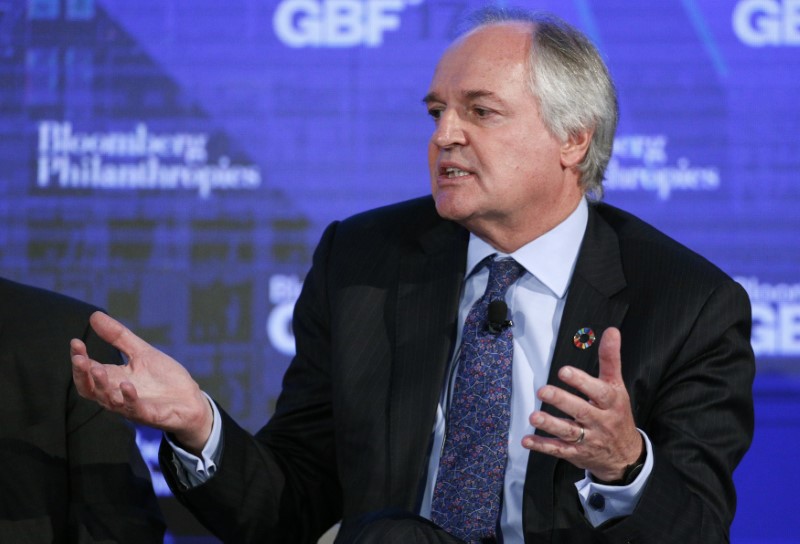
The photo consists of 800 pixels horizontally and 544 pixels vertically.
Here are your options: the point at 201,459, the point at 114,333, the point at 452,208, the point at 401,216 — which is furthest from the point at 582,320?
the point at 114,333

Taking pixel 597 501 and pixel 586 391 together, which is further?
pixel 597 501

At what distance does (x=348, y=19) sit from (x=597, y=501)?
1984 mm

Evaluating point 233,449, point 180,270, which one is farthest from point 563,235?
point 180,270

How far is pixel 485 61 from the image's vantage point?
8.45ft

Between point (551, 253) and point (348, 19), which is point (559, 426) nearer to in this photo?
point (551, 253)

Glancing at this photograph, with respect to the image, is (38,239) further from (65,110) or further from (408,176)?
(408,176)

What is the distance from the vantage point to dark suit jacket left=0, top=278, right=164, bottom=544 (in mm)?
2174

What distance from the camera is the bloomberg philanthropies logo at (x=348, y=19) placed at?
357cm

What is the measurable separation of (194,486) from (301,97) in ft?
5.34

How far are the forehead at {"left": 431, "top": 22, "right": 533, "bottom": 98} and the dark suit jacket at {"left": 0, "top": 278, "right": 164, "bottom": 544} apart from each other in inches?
37.3

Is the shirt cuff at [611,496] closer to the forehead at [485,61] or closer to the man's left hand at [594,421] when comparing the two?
the man's left hand at [594,421]

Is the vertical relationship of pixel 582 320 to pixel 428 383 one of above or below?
above

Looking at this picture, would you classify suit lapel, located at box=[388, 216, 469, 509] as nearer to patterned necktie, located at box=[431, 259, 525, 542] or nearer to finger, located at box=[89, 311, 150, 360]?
patterned necktie, located at box=[431, 259, 525, 542]

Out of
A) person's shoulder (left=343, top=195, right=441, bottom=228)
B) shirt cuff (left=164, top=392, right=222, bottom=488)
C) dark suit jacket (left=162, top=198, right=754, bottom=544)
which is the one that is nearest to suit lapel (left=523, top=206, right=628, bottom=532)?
dark suit jacket (left=162, top=198, right=754, bottom=544)
